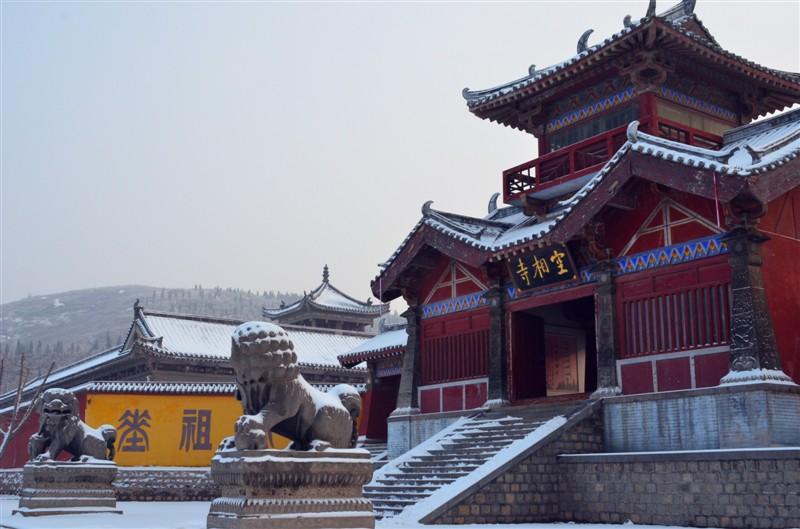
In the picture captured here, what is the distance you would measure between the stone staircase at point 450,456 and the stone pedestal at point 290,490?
4804mm

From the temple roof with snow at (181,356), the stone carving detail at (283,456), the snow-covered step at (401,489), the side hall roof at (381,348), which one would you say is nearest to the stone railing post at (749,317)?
the snow-covered step at (401,489)

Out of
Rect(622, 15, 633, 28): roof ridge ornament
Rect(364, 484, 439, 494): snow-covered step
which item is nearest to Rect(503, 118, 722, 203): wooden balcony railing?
Rect(622, 15, 633, 28): roof ridge ornament

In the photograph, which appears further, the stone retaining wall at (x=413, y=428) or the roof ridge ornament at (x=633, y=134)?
the stone retaining wall at (x=413, y=428)

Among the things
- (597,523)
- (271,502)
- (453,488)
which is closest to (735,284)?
(597,523)

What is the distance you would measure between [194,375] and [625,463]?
76.7ft

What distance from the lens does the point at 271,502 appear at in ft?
29.7

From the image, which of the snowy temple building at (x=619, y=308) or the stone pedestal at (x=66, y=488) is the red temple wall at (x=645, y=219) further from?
the stone pedestal at (x=66, y=488)

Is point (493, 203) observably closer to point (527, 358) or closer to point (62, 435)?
point (527, 358)

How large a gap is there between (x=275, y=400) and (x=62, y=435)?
893 centimetres

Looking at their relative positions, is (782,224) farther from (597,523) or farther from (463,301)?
(463,301)

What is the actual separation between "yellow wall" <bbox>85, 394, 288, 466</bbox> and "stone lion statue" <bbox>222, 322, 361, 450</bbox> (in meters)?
17.2

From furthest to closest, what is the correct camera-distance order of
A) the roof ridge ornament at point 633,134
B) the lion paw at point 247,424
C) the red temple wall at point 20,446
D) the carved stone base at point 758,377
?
the red temple wall at point 20,446 < the roof ridge ornament at point 633,134 < the carved stone base at point 758,377 < the lion paw at point 247,424

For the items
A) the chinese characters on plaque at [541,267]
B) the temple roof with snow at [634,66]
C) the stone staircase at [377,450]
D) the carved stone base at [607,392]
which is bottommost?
the stone staircase at [377,450]

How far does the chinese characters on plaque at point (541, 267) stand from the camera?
684 inches
